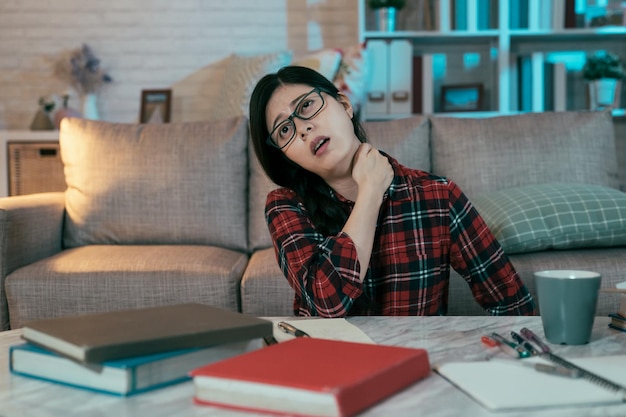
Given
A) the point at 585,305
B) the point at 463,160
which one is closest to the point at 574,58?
the point at 463,160

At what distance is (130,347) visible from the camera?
872 millimetres

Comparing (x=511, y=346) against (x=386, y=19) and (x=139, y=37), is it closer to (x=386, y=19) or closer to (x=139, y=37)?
(x=386, y=19)

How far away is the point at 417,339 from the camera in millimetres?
1120

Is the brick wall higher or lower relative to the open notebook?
higher

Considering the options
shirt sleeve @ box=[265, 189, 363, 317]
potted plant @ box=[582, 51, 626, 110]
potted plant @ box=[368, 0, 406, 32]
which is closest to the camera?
shirt sleeve @ box=[265, 189, 363, 317]

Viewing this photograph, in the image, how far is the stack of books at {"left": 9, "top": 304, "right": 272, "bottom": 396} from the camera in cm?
87

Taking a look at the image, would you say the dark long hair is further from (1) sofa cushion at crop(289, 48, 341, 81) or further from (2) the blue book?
(1) sofa cushion at crop(289, 48, 341, 81)

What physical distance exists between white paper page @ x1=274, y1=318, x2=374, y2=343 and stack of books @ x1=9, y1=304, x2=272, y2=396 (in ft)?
0.43

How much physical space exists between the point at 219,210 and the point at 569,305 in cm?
191

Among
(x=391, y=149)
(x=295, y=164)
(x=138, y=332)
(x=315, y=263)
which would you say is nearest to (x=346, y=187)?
(x=295, y=164)

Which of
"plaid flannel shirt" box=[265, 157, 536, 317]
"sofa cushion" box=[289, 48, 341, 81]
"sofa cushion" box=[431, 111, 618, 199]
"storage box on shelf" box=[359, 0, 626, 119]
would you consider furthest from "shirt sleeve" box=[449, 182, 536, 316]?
"storage box on shelf" box=[359, 0, 626, 119]

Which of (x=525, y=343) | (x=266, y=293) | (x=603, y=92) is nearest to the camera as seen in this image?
(x=525, y=343)

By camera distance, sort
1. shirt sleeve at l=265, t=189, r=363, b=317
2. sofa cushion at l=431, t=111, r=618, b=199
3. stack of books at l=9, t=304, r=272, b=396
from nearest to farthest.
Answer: stack of books at l=9, t=304, r=272, b=396
shirt sleeve at l=265, t=189, r=363, b=317
sofa cushion at l=431, t=111, r=618, b=199

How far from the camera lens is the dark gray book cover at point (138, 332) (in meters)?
0.87
